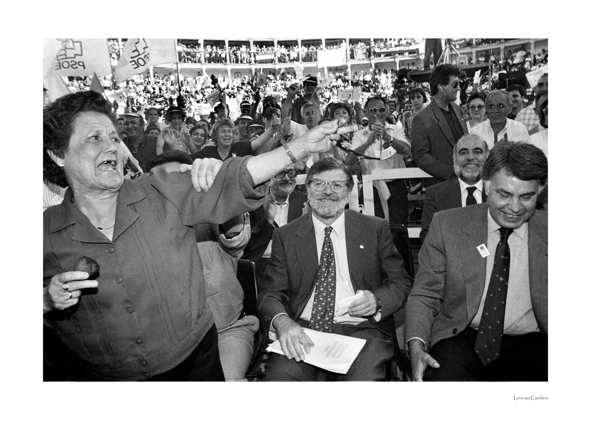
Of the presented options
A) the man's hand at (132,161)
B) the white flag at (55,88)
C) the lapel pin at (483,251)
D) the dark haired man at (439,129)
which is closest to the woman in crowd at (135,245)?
the white flag at (55,88)

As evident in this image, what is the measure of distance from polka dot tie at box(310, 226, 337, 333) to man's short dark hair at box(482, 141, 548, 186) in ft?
2.48

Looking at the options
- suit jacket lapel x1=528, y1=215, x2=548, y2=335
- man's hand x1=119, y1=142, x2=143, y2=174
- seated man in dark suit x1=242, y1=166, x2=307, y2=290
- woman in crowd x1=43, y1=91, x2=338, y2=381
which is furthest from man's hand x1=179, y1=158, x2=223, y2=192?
suit jacket lapel x1=528, y1=215, x2=548, y2=335

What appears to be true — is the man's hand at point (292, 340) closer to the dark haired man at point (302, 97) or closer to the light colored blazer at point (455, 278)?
the light colored blazer at point (455, 278)

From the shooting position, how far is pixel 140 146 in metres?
2.33

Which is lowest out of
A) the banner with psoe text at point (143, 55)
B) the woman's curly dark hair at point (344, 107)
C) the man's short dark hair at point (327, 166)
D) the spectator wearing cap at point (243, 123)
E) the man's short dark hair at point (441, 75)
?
the man's short dark hair at point (327, 166)

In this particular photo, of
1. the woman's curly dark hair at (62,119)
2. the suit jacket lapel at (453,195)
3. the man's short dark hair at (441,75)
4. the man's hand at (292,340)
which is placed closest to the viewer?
the woman's curly dark hair at (62,119)

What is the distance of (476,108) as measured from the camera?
2.52m

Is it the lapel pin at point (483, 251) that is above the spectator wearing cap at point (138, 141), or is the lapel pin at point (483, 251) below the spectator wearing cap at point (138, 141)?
below

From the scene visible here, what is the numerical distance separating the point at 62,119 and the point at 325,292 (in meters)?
1.29

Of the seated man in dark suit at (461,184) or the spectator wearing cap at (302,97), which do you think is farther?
the seated man in dark suit at (461,184)

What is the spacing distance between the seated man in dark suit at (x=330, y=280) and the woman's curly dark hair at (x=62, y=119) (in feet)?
3.09

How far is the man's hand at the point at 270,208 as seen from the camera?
8.32 feet
